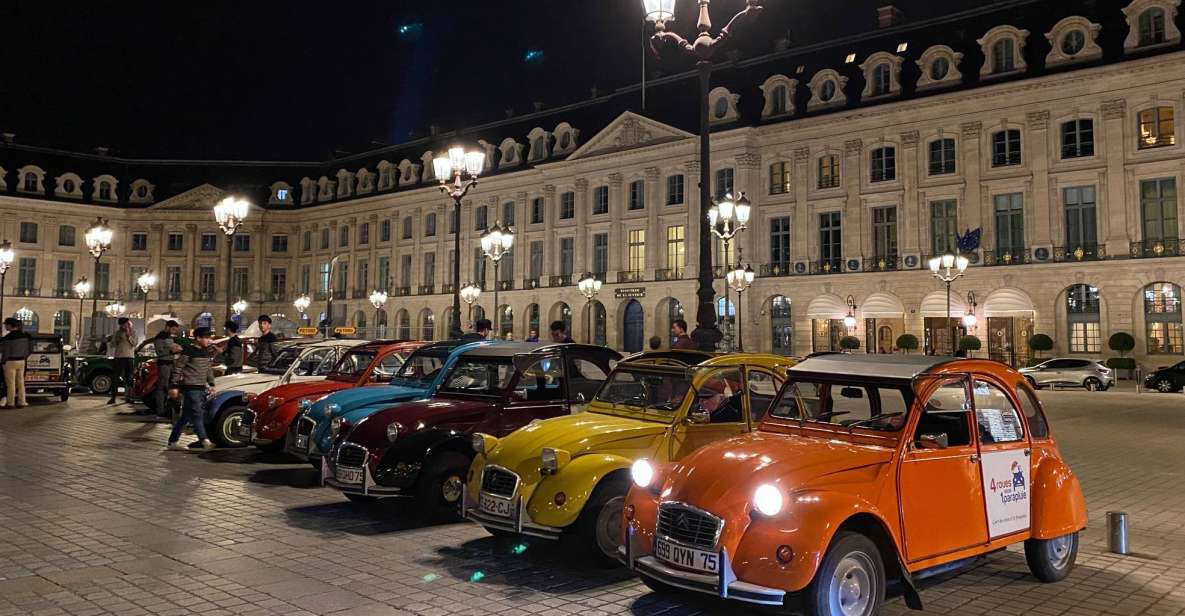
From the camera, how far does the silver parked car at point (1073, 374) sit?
32781 millimetres

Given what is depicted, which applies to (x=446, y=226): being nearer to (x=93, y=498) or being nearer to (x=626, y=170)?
(x=626, y=170)

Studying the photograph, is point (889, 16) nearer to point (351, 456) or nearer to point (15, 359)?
point (15, 359)

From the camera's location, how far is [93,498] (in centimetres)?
977

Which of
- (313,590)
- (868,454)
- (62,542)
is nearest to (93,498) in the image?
(62,542)

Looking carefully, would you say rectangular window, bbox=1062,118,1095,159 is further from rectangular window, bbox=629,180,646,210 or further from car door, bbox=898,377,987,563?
→ car door, bbox=898,377,987,563

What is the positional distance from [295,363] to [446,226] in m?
49.5

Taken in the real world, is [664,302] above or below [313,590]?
above

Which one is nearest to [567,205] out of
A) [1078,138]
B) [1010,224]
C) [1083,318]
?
[1010,224]

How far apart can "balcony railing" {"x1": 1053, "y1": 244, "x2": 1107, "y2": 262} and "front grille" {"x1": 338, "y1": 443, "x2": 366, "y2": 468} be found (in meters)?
37.2

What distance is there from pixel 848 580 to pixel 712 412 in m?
2.85

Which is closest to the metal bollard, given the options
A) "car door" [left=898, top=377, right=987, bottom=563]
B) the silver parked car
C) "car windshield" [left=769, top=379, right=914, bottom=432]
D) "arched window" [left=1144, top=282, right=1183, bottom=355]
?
"car door" [left=898, top=377, right=987, bottom=563]

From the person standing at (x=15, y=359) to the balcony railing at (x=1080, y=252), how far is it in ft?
128

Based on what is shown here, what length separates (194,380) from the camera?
1380 centimetres

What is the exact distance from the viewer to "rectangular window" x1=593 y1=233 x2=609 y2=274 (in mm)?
53844
